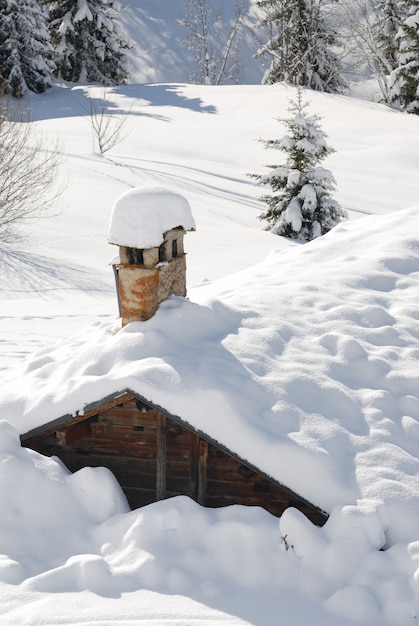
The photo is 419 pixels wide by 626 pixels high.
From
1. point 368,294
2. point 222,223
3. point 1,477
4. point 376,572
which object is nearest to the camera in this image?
point 376,572

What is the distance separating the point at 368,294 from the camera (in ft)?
26.6

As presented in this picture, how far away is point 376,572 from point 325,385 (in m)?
1.79

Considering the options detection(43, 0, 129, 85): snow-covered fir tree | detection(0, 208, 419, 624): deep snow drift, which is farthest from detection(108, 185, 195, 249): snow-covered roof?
detection(43, 0, 129, 85): snow-covered fir tree

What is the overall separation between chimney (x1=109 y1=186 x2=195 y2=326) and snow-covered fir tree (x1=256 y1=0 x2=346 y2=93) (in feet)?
93.6

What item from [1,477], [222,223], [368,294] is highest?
[368,294]

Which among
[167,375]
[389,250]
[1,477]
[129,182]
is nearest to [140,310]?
[167,375]

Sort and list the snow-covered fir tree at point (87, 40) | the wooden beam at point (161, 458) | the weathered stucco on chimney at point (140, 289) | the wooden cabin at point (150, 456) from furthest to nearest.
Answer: the snow-covered fir tree at point (87, 40), the weathered stucco on chimney at point (140, 289), the wooden beam at point (161, 458), the wooden cabin at point (150, 456)

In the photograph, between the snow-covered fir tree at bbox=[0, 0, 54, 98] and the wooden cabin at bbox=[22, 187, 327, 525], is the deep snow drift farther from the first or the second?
the snow-covered fir tree at bbox=[0, 0, 54, 98]

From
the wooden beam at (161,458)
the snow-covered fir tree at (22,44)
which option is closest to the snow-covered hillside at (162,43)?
the snow-covered fir tree at (22,44)

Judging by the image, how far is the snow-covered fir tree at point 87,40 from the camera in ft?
112

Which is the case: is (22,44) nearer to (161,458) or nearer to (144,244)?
(144,244)

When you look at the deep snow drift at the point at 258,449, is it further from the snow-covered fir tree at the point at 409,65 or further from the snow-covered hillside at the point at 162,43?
the snow-covered hillside at the point at 162,43

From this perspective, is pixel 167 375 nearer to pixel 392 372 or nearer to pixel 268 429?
pixel 268 429

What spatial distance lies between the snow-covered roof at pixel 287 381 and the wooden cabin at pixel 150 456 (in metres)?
0.33
